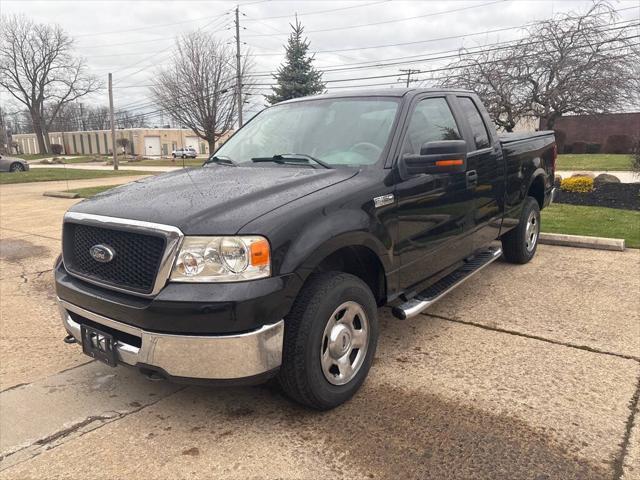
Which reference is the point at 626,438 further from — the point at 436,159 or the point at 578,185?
the point at 578,185

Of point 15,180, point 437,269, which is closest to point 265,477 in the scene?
point 437,269

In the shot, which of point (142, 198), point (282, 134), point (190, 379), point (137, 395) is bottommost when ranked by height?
point (137, 395)

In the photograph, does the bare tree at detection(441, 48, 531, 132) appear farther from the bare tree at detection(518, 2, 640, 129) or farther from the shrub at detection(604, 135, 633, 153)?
the shrub at detection(604, 135, 633, 153)

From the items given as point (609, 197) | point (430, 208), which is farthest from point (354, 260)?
point (609, 197)

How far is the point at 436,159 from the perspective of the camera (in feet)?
10.5

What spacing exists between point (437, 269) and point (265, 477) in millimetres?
2176

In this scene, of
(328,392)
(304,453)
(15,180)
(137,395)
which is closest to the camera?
(304,453)

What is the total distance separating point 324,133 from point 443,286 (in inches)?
59.3

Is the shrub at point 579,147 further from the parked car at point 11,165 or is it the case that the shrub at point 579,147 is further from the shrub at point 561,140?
the parked car at point 11,165

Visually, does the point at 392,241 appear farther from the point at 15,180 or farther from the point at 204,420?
the point at 15,180

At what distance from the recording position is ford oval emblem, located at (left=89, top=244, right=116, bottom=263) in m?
2.67

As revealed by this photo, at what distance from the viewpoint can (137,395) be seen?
10.3ft

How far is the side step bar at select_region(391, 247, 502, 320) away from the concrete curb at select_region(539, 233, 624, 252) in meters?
2.11

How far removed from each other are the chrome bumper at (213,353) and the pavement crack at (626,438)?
1683 mm
